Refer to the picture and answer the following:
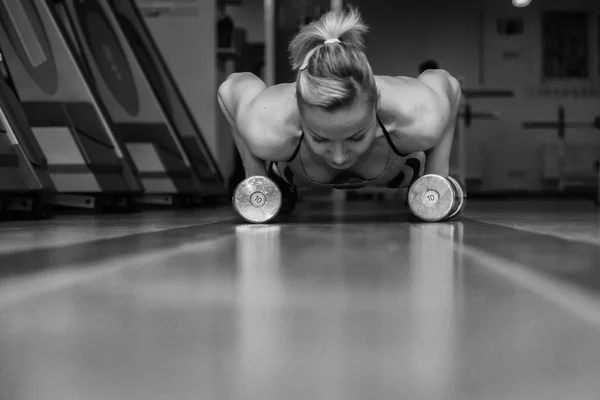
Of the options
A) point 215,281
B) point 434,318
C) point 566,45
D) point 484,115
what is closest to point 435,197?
point 215,281

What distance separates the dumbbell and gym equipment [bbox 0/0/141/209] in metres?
1.28

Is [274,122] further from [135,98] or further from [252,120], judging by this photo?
[135,98]

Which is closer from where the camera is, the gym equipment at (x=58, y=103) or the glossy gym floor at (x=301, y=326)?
the glossy gym floor at (x=301, y=326)

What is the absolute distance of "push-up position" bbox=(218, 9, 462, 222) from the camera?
4.04 ft

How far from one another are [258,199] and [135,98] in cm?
201

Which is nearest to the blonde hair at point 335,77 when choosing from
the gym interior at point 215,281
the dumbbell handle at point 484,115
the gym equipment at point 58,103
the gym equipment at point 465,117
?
the gym interior at point 215,281

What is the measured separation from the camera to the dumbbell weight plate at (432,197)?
152 cm

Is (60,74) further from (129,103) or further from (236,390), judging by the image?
(236,390)

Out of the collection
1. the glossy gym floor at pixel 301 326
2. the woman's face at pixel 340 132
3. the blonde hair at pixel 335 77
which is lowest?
the glossy gym floor at pixel 301 326

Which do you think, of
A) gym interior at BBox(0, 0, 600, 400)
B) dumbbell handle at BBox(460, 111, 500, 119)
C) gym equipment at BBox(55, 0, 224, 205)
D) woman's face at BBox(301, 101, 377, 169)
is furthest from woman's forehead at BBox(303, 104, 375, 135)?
dumbbell handle at BBox(460, 111, 500, 119)

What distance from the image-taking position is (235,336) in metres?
0.42

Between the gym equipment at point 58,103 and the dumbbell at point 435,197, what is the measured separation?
50.6 inches

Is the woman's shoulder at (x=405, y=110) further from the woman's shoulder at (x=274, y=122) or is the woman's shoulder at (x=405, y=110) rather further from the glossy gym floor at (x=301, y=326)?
the glossy gym floor at (x=301, y=326)

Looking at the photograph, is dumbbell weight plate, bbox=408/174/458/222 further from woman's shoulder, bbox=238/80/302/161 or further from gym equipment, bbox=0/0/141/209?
gym equipment, bbox=0/0/141/209
